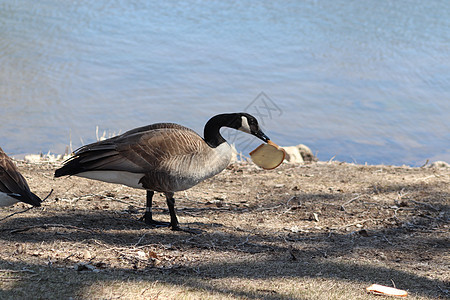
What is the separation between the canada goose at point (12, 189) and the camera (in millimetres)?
5234

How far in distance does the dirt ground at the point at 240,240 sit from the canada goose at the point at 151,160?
60 cm

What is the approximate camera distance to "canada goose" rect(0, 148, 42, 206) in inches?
206

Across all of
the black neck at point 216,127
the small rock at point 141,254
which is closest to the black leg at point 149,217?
the black neck at point 216,127

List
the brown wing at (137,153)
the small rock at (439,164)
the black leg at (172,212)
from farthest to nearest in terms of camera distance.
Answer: the small rock at (439,164) < the black leg at (172,212) < the brown wing at (137,153)

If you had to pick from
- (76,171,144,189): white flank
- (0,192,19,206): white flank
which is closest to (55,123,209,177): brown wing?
(76,171,144,189): white flank

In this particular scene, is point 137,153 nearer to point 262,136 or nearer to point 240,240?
point 240,240

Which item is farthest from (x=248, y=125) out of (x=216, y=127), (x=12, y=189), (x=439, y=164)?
(x=439, y=164)

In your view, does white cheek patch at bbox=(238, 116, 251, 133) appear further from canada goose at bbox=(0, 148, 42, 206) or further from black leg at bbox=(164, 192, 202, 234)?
canada goose at bbox=(0, 148, 42, 206)

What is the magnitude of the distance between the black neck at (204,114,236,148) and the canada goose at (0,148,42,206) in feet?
6.98

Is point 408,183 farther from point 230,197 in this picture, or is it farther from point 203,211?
point 203,211

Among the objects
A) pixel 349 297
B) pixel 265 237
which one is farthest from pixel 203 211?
pixel 349 297

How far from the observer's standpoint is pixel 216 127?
641 centimetres

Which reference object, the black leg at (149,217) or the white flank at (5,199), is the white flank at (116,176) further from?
the white flank at (5,199)

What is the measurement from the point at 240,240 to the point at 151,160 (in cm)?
139
